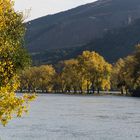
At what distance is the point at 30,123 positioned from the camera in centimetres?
7525

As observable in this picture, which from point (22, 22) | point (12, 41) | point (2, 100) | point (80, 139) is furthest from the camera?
point (80, 139)

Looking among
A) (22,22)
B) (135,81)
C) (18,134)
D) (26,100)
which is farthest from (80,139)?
(135,81)

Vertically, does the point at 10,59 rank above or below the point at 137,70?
below

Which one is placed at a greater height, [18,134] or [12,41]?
[12,41]

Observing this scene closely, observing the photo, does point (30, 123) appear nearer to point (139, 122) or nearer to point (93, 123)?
point (93, 123)

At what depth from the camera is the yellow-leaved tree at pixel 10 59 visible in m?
25.2

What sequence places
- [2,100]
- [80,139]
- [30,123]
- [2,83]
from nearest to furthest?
1. [2,100]
2. [2,83]
3. [80,139]
4. [30,123]

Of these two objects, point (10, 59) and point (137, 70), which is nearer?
point (10, 59)

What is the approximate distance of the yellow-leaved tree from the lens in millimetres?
25250

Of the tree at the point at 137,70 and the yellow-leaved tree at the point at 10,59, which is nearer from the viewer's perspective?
the yellow-leaved tree at the point at 10,59

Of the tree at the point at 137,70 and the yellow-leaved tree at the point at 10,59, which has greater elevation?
the tree at the point at 137,70

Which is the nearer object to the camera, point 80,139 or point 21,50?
point 21,50

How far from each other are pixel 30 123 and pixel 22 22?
45.2 metres

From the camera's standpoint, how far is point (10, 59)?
2897cm
